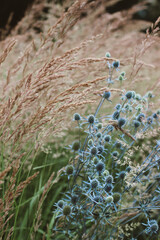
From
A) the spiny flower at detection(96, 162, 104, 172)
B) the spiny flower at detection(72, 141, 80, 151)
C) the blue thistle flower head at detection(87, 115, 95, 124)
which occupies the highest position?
the blue thistle flower head at detection(87, 115, 95, 124)

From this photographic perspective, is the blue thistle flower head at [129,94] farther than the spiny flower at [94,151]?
Yes

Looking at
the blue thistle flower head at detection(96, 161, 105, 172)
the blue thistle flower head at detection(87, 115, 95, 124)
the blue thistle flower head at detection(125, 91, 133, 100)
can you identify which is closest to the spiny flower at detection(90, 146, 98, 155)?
the blue thistle flower head at detection(96, 161, 105, 172)

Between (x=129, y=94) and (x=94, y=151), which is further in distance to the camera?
(x=129, y=94)

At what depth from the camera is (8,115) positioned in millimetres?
1018

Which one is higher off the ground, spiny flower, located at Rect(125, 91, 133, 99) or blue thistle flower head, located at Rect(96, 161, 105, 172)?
spiny flower, located at Rect(125, 91, 133, 99)

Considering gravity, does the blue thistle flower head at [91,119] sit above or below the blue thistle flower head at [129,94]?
above

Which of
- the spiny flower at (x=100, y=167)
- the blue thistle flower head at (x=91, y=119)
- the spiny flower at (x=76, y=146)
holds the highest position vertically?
the blue thistle flower head at (x=91, y=119)

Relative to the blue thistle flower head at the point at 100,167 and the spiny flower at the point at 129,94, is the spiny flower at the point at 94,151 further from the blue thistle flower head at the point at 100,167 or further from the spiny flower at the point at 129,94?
the spiny flower at the point at 129,94

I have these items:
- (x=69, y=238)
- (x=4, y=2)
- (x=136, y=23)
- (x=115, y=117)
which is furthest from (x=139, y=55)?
(x=4, y=2)

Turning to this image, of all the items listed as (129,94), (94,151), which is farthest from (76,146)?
(129,94)

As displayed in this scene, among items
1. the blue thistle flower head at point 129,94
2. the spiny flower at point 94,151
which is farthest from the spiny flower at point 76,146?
the blue thistle flower head at point 129,94

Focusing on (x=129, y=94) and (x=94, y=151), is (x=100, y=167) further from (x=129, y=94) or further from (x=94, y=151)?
(x=129, y=94)

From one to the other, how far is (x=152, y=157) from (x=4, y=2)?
7.60 m

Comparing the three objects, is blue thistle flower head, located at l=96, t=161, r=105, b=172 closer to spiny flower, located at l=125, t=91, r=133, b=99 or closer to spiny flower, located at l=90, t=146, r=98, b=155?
spiny flower, located at l=90, t=146, r=98, b=155
